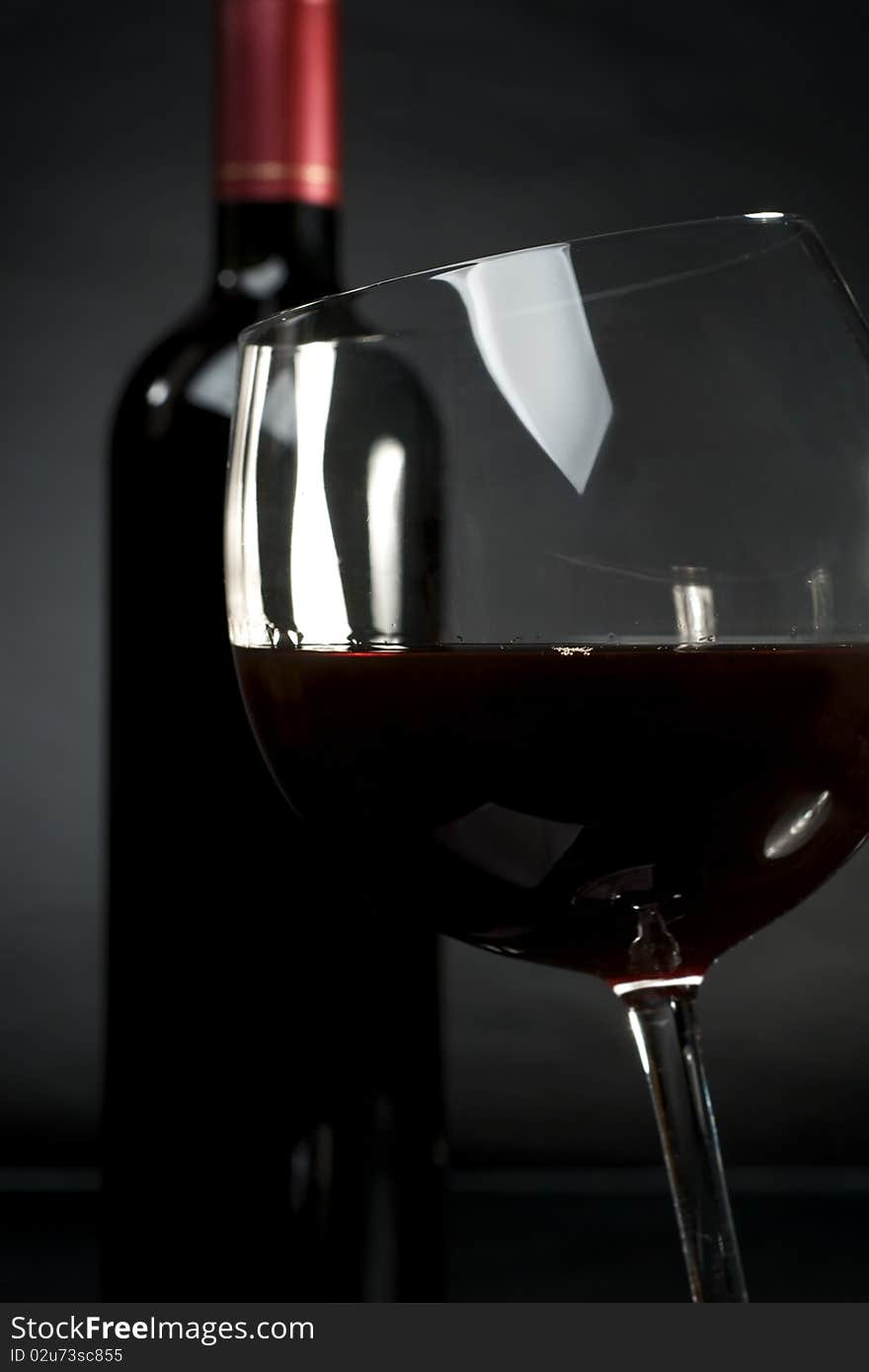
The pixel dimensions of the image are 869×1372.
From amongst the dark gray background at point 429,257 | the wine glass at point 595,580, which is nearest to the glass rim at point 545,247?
the wine glass at point 595,580

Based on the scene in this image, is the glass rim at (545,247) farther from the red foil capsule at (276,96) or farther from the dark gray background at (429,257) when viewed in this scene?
the dark gray background at (429,257)

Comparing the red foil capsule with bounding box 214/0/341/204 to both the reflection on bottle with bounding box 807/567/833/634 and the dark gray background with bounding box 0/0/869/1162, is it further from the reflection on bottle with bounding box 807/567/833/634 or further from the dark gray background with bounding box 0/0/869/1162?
the reflection on bottle with bounding box 807/567/833/634

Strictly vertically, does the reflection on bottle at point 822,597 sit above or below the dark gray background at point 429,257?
below

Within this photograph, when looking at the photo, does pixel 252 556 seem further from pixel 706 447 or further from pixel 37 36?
pixel 37 36

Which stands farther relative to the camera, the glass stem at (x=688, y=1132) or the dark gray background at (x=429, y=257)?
the dark gray background at (x=429, y=257)

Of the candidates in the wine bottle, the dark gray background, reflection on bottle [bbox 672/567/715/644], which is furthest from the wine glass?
the dark gray background

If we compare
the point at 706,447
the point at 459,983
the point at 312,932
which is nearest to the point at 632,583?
the point at 706,447

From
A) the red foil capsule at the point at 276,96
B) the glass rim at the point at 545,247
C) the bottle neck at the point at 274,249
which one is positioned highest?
the red foil capsule at the point at 276,96
